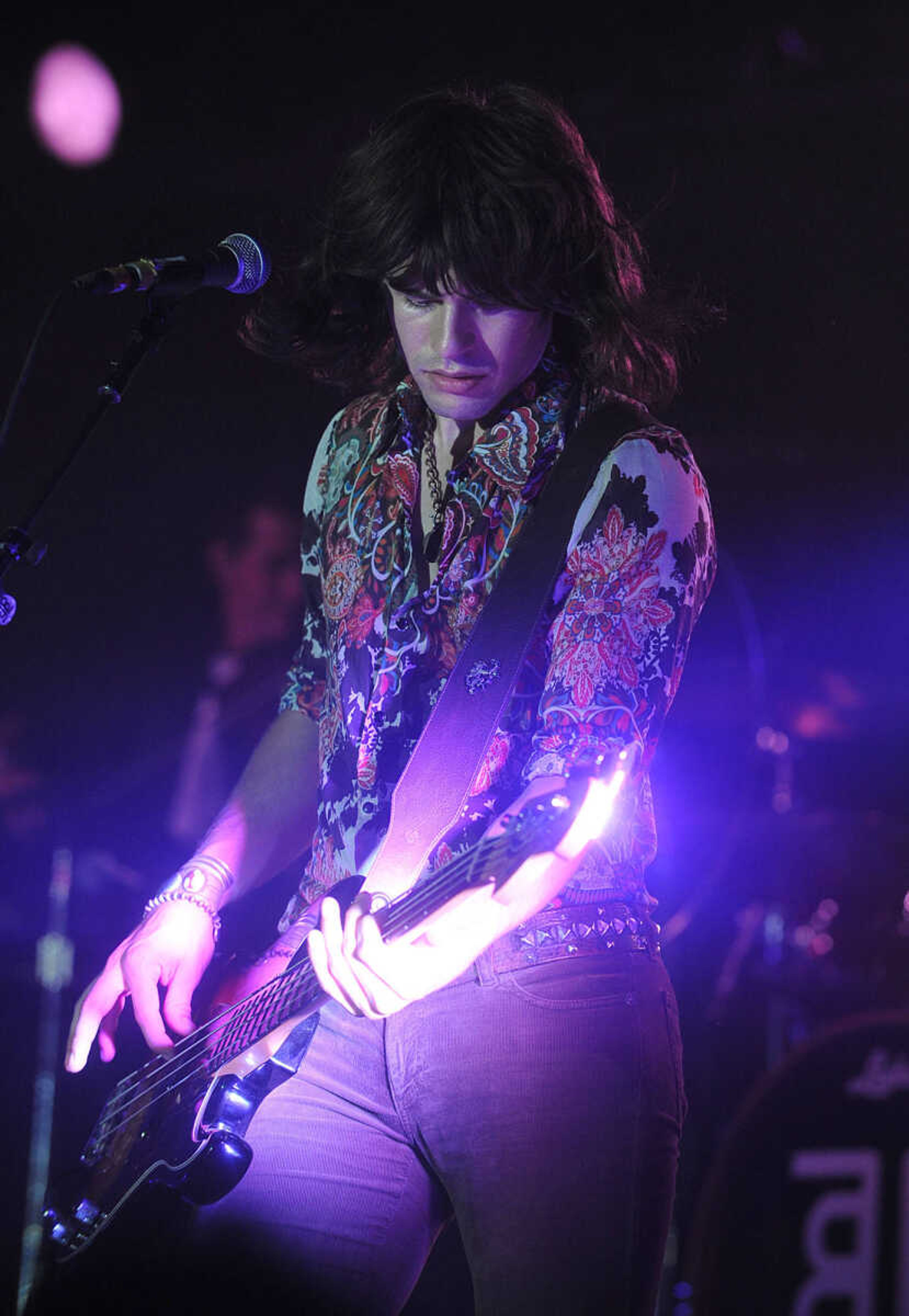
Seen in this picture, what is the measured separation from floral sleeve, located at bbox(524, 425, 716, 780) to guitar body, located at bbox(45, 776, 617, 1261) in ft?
0.37

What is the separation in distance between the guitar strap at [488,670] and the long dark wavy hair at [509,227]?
0.20m

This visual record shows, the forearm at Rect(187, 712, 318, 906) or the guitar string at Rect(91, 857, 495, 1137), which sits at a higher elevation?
the forearm at Rect(187, 712, 318, 906)

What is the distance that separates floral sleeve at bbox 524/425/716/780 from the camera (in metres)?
1.40

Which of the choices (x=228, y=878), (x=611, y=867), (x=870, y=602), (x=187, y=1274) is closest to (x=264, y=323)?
(x=228, y=878)

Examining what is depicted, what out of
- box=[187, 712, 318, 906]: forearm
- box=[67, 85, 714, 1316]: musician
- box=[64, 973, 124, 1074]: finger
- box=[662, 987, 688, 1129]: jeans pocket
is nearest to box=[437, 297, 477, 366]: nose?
box=[67, 85, 714, 1316]: musician

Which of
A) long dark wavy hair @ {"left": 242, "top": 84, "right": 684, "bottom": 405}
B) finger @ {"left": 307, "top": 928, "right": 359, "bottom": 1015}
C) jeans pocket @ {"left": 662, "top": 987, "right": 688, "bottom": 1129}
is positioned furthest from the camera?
long dark wavy hair @ {"left": 242, "top": 84, "right": 684, "bottom": 405}

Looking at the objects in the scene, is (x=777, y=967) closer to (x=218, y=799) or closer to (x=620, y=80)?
(x=218, y=799)

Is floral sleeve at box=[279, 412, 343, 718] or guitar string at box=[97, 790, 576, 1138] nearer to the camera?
guitar string at box=[97, 790, 576, 1138]

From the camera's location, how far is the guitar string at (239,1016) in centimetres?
129

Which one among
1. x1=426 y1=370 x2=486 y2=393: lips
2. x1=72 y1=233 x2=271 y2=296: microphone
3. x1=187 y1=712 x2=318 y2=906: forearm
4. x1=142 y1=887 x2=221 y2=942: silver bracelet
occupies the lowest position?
x1=142 y1=887 x2=221 y2=942: silver bracelet

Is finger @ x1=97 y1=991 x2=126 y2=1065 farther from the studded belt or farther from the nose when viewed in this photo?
the nose

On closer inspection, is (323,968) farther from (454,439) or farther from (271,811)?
(454,439)

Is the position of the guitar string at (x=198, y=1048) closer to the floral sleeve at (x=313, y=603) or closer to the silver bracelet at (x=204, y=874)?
the silver bracelet at (x=204, y=874)

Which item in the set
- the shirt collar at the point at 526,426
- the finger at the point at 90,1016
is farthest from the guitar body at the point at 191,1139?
the shirt collar at the point at 526,426
